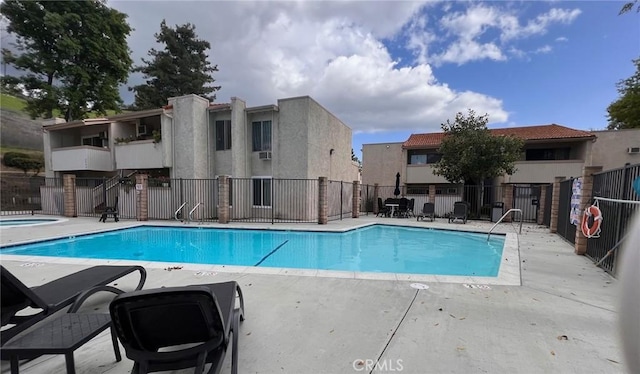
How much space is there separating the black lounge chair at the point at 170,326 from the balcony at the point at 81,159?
745 inches

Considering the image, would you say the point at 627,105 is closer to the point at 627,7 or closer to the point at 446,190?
the point at 446,190

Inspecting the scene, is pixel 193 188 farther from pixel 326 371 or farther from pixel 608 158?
pixel 608 158

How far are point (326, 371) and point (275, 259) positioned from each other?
5268mm

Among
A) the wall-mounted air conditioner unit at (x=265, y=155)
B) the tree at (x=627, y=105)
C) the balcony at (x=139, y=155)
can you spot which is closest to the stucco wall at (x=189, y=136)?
the balcony at (x=139, y=155)

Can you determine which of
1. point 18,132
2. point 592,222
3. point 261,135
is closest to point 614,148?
point 592,222

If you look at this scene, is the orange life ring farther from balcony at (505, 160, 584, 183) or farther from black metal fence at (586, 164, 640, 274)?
balcony at (505, 160, 584, 183)

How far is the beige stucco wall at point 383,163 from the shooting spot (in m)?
22.3

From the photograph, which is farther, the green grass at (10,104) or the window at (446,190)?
the green grass at (10,104)

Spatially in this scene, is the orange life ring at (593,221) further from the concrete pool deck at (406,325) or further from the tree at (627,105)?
the tree at (627,105)

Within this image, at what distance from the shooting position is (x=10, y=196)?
1889cm

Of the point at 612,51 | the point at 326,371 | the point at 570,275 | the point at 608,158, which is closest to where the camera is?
the point at 326,371

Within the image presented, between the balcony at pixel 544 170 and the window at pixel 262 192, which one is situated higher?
the balcony at pixel 544 170

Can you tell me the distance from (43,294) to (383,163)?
72.0ft

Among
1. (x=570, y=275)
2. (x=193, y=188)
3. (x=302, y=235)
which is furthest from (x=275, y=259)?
(x=193, y=188)
